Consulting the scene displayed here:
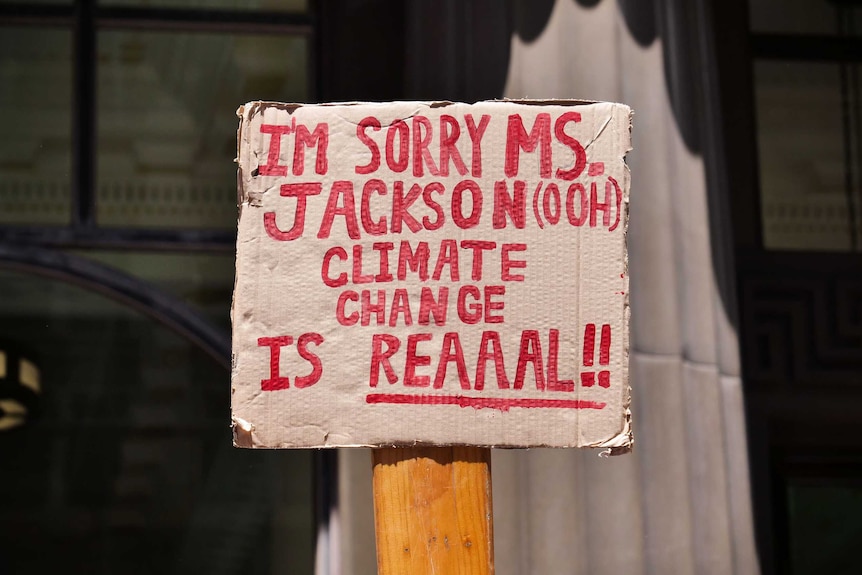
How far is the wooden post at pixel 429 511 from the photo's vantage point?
2.03 m
